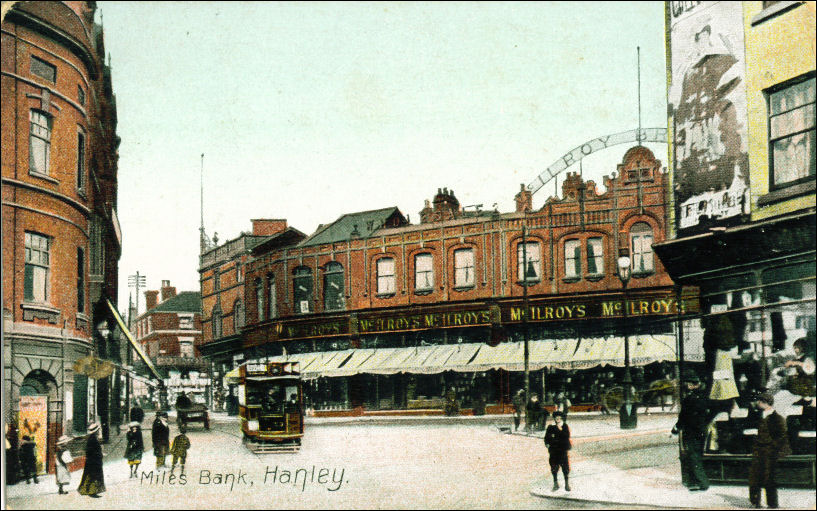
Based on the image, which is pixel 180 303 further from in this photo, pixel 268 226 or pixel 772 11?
pixel 772 11

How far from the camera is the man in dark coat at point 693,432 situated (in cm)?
1384

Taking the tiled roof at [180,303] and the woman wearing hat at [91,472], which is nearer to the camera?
the woman wearing hat at [91,472]

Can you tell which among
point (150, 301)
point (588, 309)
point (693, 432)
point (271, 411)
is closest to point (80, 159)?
point (150, 301)

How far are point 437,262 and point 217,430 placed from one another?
36.8 feet

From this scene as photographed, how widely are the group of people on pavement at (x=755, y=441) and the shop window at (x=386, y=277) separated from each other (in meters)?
17.7

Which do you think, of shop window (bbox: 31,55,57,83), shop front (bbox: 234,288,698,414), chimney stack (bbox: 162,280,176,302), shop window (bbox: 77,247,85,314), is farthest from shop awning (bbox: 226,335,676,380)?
shop window (bbox: 31,55,57,83)

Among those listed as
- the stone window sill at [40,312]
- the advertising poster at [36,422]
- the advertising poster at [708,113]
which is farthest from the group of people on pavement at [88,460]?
the advertising poster at [708,113]

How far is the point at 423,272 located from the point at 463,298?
199 cm

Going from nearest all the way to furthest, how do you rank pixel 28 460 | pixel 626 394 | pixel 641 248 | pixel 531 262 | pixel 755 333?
pixel 755 333 < pixel 28 460 < pixel 626 394 < pixel 641 248 < pixel 531 262

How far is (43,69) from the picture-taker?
1627 cm

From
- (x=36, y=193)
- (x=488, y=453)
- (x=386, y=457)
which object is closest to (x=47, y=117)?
(x=36, y=193)

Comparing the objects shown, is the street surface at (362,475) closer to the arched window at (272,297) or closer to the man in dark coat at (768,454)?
the man in dark coat at (768,454)

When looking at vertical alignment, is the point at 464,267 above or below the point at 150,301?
above

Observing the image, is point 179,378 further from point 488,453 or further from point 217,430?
point 488,453
